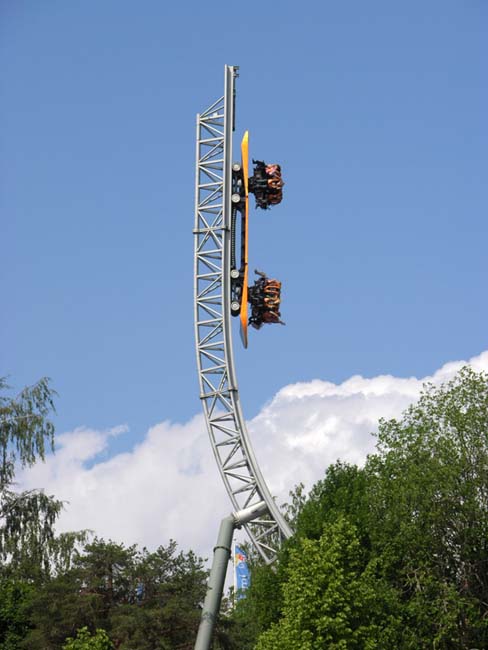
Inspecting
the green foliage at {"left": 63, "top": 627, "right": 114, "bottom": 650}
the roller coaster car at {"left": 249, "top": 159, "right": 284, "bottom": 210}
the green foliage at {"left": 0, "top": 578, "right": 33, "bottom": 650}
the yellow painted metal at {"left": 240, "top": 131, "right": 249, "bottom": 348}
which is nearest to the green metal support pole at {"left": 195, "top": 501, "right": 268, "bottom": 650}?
the green foliage at {"left": 63, "top": 627, "right": 114, "bottom": 650}

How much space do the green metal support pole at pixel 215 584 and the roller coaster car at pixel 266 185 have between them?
11446 mm

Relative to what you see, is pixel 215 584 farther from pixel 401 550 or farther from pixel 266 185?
pixel 266 185

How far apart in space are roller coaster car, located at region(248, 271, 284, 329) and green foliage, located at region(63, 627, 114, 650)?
39.4 feet

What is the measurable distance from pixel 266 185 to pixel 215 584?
14275 millimetres

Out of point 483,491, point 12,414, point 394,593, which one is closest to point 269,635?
point 394,593

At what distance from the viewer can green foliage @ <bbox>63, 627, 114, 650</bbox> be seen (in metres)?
33.8

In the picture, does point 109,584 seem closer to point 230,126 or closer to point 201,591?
→ point 201,591

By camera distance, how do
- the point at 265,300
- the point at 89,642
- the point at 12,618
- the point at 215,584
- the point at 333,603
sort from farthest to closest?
the point at 12,618
the point at 265,300
the point at 215,584
the point at 89,642
the point at 333,603

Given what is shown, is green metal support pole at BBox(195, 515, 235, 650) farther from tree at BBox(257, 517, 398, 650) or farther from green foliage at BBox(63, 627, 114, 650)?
green foliage at BBox(63, 627, 114, 650)

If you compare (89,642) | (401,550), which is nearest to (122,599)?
(89,642)

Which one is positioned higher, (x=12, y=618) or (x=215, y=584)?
(x=12, y=618)

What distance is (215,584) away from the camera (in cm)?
3528

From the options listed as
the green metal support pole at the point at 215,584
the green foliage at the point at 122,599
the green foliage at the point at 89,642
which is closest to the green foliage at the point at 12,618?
the green foliage at the point at 122,599

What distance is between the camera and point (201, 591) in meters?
38.4
